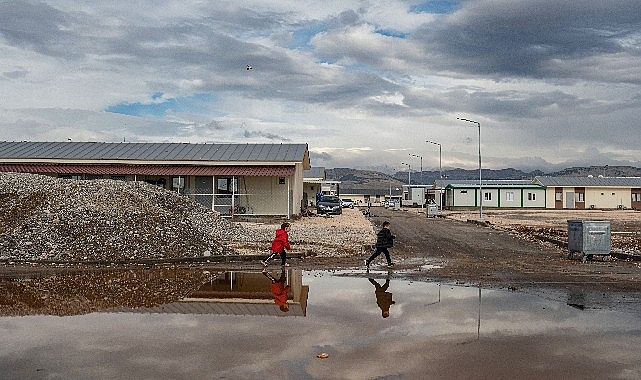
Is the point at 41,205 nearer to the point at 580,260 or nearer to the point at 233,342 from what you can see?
the point at 233,342

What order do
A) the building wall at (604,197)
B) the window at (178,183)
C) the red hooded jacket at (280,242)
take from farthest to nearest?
1. the building wall at (604,197)
2. the window at (178,183)
3. the red hooded jacket at (280,242)

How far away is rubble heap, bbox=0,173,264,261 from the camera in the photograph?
1953cm

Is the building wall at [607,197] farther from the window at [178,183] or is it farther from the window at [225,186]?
the window at [178,183]

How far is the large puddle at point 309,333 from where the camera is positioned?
24.6ft

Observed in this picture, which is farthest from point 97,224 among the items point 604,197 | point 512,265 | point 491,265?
point 604,197

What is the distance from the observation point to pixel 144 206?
2364 cm

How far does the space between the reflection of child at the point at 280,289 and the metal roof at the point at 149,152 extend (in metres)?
26.3

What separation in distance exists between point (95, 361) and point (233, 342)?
1797mm

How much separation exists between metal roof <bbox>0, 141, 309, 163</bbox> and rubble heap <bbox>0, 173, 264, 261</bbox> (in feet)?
55.0

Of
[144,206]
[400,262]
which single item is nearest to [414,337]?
[400,262]

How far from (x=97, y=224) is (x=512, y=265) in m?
13.0

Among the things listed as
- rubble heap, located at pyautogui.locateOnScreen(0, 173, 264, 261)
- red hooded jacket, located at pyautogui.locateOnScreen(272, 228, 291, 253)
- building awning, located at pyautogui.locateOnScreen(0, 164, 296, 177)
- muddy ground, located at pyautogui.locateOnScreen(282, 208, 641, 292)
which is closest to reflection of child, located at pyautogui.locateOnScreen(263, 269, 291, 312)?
red hooded jacket, located at pyautogui.locateOnScreen(272, 228, 291, 253)

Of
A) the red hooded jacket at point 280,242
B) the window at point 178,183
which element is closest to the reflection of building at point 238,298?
the red hooded jacket at point 280,242

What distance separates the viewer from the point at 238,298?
1262 centimetres
